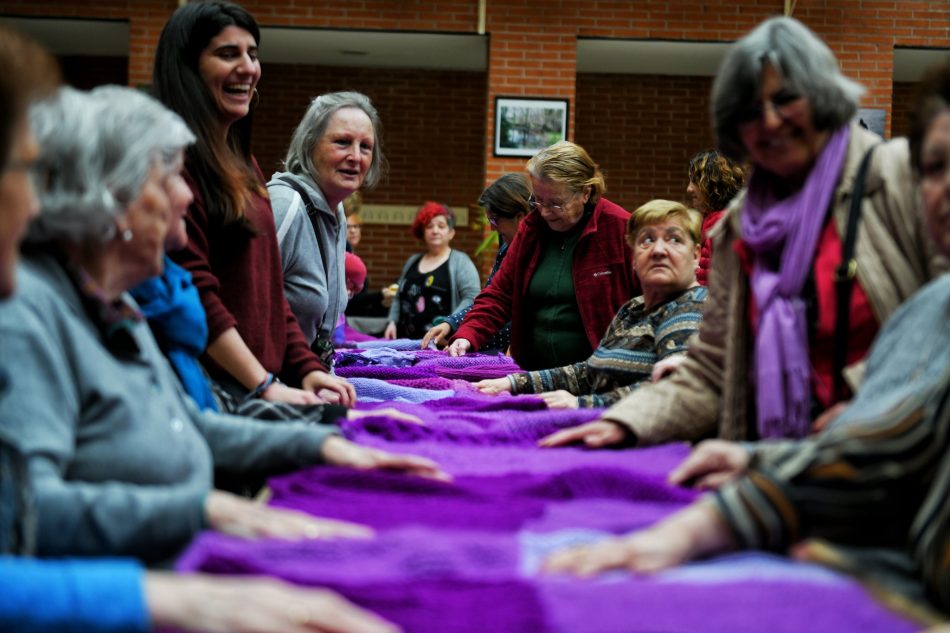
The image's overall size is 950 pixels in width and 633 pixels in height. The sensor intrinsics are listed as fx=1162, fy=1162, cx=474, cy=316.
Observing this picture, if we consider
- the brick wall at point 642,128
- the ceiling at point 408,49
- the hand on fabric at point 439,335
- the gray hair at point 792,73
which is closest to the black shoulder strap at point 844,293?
the gray hair at point 792,73

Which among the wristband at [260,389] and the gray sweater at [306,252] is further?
the gray sweater at [306,252]

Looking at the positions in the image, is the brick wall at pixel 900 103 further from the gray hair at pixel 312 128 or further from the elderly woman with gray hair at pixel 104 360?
the elderly woman with gray hair at pixel 104 360

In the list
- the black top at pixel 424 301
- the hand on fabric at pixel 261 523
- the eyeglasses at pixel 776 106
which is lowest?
the black top at pixel 424 301

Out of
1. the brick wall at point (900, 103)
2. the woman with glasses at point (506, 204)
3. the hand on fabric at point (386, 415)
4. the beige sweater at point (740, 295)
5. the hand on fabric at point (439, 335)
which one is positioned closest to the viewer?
the beige sweater at point (740, 295)

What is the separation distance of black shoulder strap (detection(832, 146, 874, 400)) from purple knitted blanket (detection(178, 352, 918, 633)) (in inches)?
13.6

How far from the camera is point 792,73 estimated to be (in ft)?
6.96

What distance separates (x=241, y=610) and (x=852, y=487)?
0.80 m

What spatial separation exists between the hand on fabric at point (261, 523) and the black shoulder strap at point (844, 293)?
0.92 meters

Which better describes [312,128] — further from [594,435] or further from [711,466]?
[711,466]

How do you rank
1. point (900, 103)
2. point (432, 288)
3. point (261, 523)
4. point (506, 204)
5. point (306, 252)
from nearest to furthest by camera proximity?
1. point (261, 523)
2. point (306, 252)
3. point (506, 204)
4. point (432, 288)
5. point (900, 103)

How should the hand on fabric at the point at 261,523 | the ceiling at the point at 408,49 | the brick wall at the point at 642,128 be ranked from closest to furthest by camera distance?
the hand on fabric at the point at 261,523
the ceiling at the point at 408,49
the brick wall at the point at 642,128

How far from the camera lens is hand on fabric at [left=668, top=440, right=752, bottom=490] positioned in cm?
188

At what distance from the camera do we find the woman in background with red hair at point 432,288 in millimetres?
8055

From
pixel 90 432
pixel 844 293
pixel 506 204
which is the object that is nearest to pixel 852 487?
pixel 844 293
